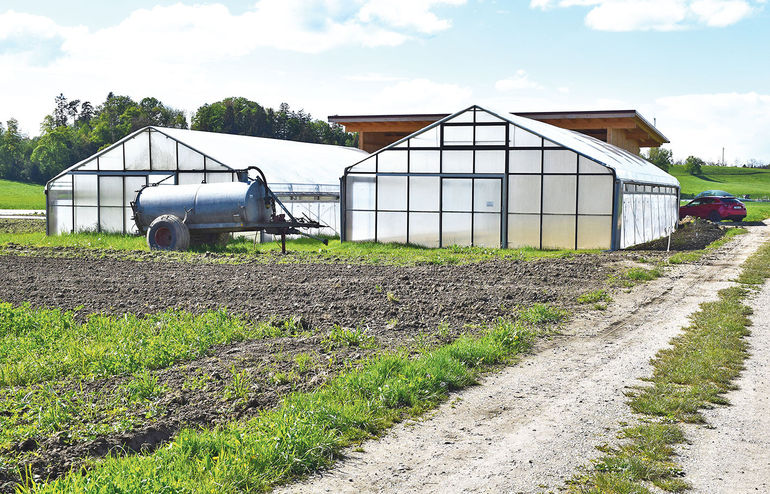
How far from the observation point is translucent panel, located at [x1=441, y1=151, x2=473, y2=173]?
80.6ft

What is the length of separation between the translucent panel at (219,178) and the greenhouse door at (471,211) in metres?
7.40

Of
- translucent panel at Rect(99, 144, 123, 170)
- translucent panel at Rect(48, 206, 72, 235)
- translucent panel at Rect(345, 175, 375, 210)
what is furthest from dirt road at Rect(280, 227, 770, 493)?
translucent panel at Rect(48, 206, 72, 235)

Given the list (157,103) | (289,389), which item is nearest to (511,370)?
(289,389)

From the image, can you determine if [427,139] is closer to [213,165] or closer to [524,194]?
[524,194]

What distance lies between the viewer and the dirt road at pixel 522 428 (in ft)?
18.0

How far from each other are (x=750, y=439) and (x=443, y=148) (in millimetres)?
19051

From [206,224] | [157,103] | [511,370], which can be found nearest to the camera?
[511,370]

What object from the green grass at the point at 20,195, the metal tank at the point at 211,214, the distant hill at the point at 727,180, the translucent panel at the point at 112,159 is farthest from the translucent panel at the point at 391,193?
the distant hill at the point at 727,180

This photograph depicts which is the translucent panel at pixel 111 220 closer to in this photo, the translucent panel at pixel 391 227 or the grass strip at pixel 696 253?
the translucent panel at pixel 391 227

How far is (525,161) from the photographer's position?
23.9 metres

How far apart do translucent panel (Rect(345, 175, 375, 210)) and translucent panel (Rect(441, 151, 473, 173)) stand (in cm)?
244

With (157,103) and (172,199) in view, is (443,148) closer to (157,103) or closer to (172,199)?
(172,199)

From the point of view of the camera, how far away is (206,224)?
2366 centimetres

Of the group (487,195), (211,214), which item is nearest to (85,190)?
(211,214)
